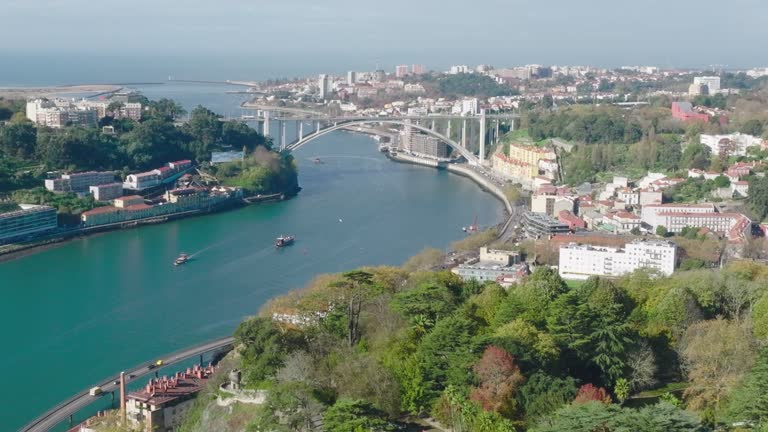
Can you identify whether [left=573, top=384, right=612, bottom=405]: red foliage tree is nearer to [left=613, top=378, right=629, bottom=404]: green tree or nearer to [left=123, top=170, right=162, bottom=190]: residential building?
[left=613, top=378, right=629, bottom=404]: green tree

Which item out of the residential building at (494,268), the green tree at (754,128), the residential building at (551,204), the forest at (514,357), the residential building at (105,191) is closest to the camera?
the forest at (514,357)

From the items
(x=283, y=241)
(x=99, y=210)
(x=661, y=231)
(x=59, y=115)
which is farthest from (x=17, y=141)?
(x=661, y=231)

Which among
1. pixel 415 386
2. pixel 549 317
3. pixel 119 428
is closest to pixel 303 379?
pixel 415 386

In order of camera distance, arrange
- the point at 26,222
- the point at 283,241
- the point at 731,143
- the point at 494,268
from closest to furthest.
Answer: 1. the point at 494,268
2. the point at 283,241
3. the point at 26,222
4. the point at 731,143

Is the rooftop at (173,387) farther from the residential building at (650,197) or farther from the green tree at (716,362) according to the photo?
the residential building at (650,197)

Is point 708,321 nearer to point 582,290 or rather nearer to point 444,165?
point 582,290

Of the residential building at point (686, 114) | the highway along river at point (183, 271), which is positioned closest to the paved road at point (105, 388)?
the highway along river at point (183, 271)

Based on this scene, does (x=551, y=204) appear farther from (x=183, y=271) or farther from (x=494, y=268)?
(x=183, y=271)
